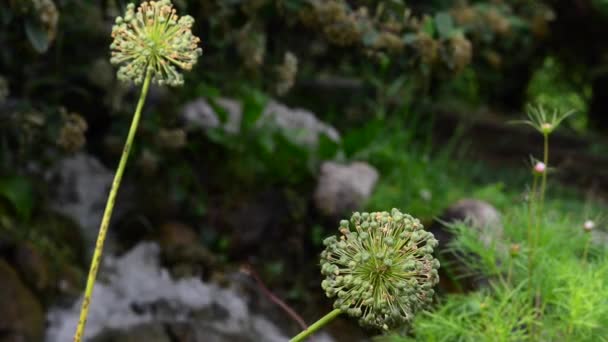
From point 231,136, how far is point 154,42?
352 centimetres

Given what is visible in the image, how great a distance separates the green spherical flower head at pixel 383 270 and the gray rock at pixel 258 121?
11.6 feet

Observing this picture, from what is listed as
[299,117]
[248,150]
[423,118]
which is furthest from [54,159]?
[423,118]

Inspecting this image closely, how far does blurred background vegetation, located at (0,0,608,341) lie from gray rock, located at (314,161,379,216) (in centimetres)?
2

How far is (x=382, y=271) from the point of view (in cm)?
79

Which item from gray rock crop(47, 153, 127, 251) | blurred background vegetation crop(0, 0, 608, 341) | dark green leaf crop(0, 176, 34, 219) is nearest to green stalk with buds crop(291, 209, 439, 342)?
blurred background vegetation crop(0, 0, 608, 341)

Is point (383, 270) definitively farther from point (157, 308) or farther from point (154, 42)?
point (157, 308)

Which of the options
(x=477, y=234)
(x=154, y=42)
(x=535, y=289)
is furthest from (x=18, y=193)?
(x=154, y=42)

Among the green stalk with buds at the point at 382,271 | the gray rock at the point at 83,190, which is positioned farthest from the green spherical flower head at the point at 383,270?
the gray rock at the point at 83,190

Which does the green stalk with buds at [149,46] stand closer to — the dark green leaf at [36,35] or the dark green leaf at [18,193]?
the dark green leaf at [36,35]

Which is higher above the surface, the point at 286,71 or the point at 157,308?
the point at 286,71

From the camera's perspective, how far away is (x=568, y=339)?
1554 mm

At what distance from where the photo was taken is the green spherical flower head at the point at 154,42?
80cm

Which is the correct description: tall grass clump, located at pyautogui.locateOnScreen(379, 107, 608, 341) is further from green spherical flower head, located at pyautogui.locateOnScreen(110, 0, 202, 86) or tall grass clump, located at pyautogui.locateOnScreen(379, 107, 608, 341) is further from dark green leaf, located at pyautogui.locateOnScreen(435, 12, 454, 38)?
dark green leaf, located at pyautogui.locateOnScreen(435, 12, 454, 38)

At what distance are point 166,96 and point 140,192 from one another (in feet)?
1.87
